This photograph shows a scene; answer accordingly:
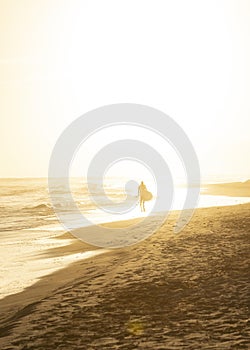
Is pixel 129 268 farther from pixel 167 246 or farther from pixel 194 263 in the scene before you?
pixel 167 246

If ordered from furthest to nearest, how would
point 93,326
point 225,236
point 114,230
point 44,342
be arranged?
point 114,230, point 225,236, point 93,326, point 44,342

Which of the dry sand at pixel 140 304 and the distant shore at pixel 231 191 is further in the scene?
the distant shore at pixel 231 191

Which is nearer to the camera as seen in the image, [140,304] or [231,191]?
[140,304]

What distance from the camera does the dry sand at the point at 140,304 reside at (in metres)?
6.21

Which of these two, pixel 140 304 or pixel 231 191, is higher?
pixel 231 191

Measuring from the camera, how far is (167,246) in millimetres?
14789

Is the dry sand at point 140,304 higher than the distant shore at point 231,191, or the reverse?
the distant shore at point 231,191

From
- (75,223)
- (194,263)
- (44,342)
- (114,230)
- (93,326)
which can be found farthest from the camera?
(75,223)

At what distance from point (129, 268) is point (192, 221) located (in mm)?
11542

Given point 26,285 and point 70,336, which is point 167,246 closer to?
point 26,285

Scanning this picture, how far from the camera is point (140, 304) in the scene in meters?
8.02

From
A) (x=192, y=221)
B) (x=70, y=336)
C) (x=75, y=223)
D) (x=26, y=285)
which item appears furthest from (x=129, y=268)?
A: (x=75, y=223)

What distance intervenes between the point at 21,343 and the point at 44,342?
396mm

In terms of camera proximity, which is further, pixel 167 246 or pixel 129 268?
pixel 167 246
